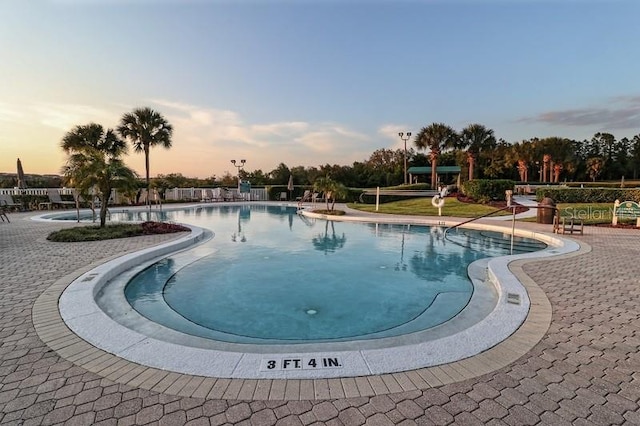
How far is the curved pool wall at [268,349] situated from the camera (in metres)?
2.70

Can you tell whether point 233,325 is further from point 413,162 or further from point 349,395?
point 413,162

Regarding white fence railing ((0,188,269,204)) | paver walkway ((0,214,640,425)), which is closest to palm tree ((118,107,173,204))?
white fence railing ((0,188,269,204))

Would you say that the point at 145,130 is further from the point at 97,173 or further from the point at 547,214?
the point at 547,214

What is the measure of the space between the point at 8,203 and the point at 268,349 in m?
20.6

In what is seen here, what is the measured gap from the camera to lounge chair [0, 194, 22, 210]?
53.7 feet

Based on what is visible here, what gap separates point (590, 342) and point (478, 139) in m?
32.4

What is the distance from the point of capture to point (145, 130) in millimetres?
22703

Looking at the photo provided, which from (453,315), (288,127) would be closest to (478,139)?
(288,127)

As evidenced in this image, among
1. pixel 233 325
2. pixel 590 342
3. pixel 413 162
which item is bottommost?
pixel 233 325

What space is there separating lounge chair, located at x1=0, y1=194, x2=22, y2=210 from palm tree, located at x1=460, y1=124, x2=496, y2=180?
34319 mm

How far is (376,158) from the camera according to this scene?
52.6 m

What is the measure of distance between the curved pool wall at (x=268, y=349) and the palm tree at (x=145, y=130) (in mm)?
20965

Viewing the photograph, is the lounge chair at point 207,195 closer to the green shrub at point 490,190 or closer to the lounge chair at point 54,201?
the lounge chair at point 54,201

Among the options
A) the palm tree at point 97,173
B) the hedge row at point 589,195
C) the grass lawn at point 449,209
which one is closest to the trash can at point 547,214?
the grass lawn at point 449,209
